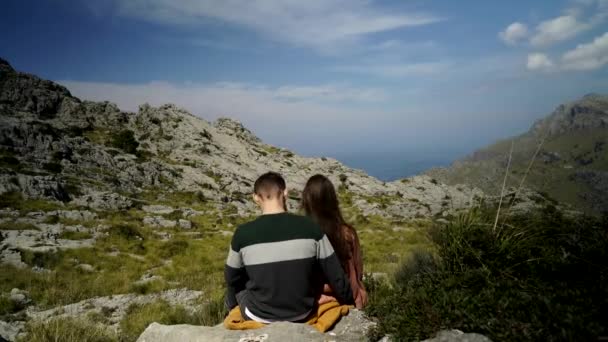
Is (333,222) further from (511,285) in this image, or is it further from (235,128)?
(235,128)

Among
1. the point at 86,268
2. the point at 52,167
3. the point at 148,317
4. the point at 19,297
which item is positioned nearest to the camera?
the point at 148,317

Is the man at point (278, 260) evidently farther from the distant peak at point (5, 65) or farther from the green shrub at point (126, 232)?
the distant peak at point (5, 65)

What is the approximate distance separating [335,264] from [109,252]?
22.4 meters

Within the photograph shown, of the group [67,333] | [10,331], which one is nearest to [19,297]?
[10,331]

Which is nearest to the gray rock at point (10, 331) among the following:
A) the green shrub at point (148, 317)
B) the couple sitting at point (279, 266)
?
the green shrub at point (148, 317)

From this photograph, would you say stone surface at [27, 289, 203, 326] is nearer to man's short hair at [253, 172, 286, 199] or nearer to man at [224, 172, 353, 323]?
man at [224, 172, 353, 323]

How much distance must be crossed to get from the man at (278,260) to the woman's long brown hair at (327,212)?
0.84m

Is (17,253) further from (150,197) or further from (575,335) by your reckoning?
(150,197)

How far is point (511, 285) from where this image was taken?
499 cm

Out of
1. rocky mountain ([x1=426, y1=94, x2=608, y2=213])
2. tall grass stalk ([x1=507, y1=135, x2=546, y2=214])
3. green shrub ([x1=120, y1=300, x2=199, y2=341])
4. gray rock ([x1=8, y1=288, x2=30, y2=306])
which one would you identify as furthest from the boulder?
tall grass stalk ([x1=507, y1=135, x2=546, y2=214])

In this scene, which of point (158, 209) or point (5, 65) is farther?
point (5, 65)

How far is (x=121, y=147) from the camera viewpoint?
63562 millimetres

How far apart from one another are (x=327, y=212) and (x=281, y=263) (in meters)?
1.60

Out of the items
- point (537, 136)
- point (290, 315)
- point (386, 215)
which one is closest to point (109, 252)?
point (290, 315)
